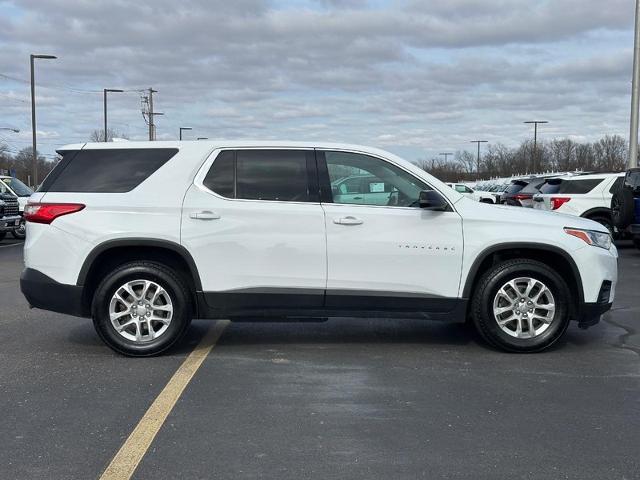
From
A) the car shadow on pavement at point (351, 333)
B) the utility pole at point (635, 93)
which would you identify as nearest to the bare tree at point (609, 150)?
the utility pole at point (635, 93)

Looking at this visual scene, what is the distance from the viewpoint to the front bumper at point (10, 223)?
17203mm

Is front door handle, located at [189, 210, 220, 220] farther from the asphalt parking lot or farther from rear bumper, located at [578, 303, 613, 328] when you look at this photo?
rear bumper, located at [578, 303, 613, 328]

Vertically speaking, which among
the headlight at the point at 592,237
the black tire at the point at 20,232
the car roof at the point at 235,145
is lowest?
the black tire at the point at 20,232

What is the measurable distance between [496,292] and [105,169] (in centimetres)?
360

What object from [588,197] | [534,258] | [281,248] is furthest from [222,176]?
[588,197]

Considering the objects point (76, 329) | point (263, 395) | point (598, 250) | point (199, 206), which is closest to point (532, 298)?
point (598, 250)

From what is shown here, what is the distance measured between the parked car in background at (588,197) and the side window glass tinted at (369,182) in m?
10.1

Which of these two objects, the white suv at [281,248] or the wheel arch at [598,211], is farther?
the wheel arch at [598,211]

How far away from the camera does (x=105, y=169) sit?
5.77m

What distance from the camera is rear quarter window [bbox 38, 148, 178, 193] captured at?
225 inches

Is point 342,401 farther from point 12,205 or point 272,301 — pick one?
point 12,205

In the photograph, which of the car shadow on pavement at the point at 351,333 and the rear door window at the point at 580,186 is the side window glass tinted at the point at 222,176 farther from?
the rear door window at the point at 580,186

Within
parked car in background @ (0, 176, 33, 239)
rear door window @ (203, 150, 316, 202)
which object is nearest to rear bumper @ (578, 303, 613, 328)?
rear door window @ (203, 150, 316, 202)

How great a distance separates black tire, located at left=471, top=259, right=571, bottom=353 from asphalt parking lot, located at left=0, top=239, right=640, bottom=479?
0.44 feet
